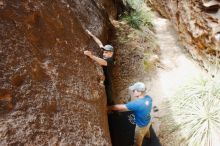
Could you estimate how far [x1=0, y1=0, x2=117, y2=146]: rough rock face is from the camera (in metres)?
3.65

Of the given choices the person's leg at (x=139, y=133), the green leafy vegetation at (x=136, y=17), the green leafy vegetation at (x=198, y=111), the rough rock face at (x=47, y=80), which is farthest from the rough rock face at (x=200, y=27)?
the rough rock face at (x=47, y=80)

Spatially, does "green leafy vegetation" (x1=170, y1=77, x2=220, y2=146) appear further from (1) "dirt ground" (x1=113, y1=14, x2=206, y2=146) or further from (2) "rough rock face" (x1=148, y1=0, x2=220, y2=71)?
(2) "rough rock face" (x1=148, y1=0, x2=220, y2=71)

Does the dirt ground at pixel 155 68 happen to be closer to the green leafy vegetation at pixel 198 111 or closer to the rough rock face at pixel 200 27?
the green leafy vegetation at pixel 198 111

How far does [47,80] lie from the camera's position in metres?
4.21

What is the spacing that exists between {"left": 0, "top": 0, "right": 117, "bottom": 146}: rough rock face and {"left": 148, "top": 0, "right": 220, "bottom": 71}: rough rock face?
4.13 meters

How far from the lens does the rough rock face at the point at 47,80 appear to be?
3.65 meters

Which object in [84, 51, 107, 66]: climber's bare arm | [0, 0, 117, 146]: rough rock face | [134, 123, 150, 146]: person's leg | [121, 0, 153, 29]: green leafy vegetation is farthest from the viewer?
[121, 0, 153, 29]: green leafy vegetation

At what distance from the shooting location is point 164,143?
6789 mm

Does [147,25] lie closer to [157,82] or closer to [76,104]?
[157,82]

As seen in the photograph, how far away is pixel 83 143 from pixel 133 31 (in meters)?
7.04

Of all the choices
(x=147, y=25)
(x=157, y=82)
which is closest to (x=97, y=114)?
(x=157, y=82)

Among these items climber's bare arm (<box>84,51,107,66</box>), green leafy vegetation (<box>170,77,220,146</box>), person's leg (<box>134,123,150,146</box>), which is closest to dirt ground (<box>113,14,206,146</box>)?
green leafy vegetation (<box>170,77,220,146</box>)

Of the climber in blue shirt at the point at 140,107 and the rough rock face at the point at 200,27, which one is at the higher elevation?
the rough rock face at the point at 200,27

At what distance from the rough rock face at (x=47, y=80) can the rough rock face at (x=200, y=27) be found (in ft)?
13.5
